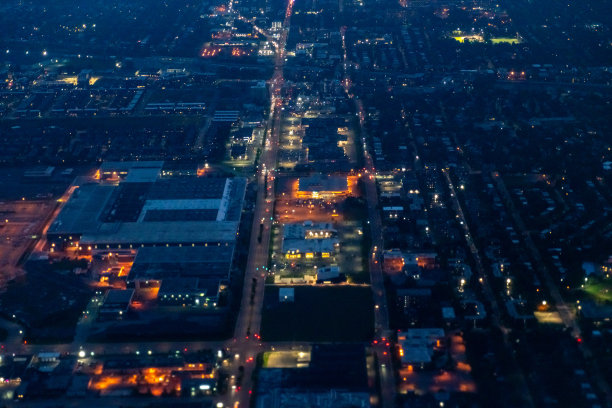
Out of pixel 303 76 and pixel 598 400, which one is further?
pixel 303 76

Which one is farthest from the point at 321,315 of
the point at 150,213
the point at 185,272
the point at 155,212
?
the point at 150,213

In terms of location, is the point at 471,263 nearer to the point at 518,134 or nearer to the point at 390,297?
the point at 390,297

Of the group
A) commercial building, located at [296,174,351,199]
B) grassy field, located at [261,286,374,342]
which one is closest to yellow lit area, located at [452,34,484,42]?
commercial building, located at [296,174,351,199]

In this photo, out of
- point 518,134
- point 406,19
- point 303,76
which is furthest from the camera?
point 406,19

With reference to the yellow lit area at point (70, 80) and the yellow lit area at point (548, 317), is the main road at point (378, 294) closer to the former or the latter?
the yellow lit area at point (548, 317)

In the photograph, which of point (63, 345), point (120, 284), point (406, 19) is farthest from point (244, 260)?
point (406, 19)

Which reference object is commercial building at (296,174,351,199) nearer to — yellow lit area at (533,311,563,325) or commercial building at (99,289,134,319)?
commercial building at (99,289,134,319)
